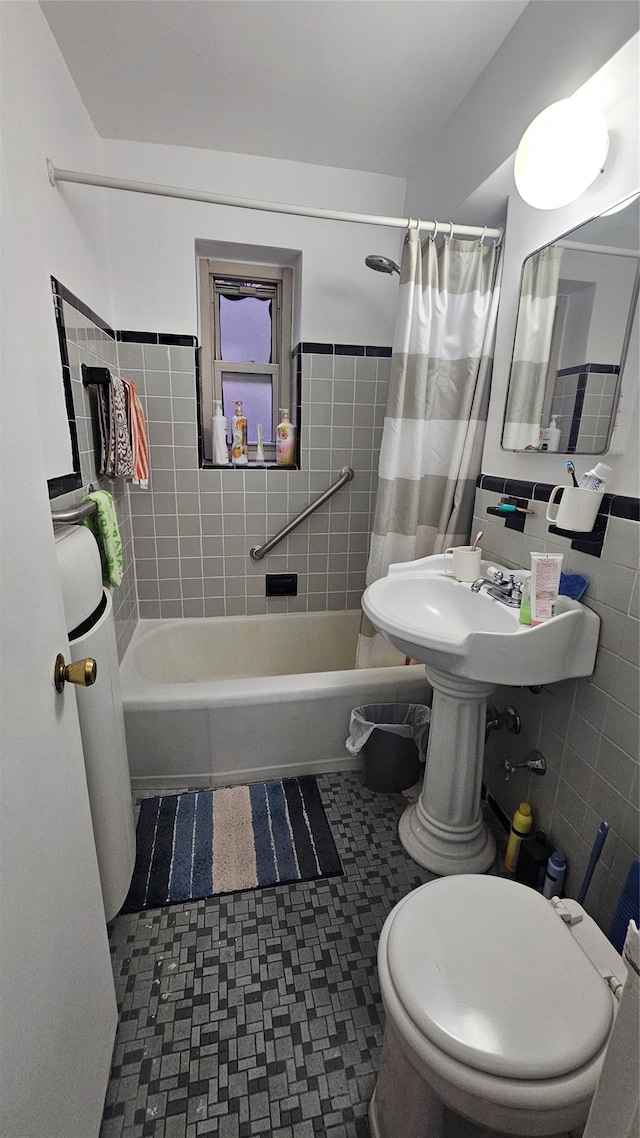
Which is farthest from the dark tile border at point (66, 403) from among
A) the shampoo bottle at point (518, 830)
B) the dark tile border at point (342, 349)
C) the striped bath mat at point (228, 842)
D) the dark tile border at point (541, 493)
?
the shampoo bottle at point (518, 830)

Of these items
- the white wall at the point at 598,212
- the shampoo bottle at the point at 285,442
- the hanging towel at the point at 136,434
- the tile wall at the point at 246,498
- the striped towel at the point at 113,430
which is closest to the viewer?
the white wall at the point at 598,212

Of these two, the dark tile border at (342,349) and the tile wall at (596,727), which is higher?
the dark tile border at (342,349)

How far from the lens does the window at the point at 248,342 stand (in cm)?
227

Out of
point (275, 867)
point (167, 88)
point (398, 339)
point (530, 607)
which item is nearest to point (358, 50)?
point (167, 88)

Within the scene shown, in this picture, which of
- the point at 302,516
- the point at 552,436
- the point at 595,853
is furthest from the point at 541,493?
the point at 302,516

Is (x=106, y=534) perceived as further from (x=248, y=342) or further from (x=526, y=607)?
(x=248, y=342)

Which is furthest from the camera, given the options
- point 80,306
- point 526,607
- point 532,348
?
point 80,306

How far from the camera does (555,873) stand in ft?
4.07

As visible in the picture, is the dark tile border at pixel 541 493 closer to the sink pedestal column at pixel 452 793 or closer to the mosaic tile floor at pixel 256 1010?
the sink pedestal column at pixel 452 793

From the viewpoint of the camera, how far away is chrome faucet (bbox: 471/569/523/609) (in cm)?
130

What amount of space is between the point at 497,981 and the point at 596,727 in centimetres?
65

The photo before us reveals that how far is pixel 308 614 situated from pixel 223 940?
147 cm

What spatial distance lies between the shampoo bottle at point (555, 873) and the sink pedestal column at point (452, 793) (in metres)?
0.22

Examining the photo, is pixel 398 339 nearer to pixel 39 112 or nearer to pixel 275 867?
pixel 39 112
